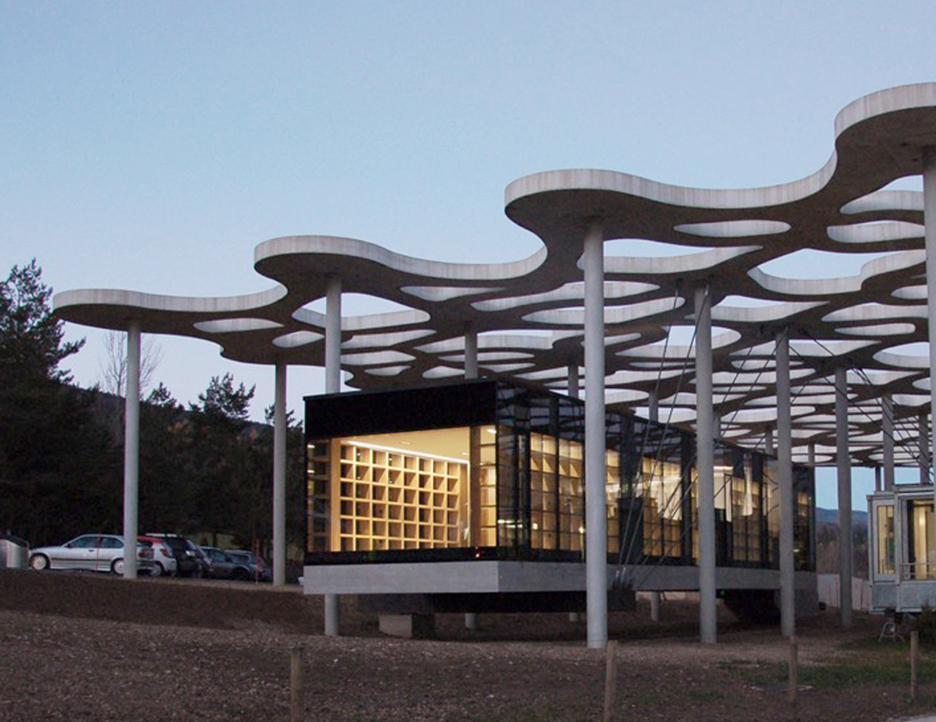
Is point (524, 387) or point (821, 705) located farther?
point (524, 387)

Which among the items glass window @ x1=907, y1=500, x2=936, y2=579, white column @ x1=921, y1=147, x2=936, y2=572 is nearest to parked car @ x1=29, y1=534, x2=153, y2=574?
glass window @ x1=907, y1=500, x2=936, y2=579

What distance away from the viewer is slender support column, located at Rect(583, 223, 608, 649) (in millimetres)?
28391

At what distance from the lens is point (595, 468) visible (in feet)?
93.5

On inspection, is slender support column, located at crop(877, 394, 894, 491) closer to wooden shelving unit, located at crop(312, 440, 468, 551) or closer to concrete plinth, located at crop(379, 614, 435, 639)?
concrete plinth, located at crop(379, 614, 435, 639)

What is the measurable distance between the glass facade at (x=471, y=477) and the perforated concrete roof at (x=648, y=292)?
3420 millimetres

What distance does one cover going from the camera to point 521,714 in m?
16.1

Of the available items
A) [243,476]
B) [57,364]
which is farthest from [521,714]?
[243,476]

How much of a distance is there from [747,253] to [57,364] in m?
37.4

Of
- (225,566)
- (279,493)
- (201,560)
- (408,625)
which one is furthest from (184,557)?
(408,625)

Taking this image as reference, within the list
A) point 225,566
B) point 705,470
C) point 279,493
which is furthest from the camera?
point 225,566

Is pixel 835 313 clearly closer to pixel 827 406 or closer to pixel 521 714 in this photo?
pixel 827 406

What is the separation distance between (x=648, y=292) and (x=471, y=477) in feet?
33.0

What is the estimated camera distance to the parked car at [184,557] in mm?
47188

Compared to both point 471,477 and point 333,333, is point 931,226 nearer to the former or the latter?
point 471,477
